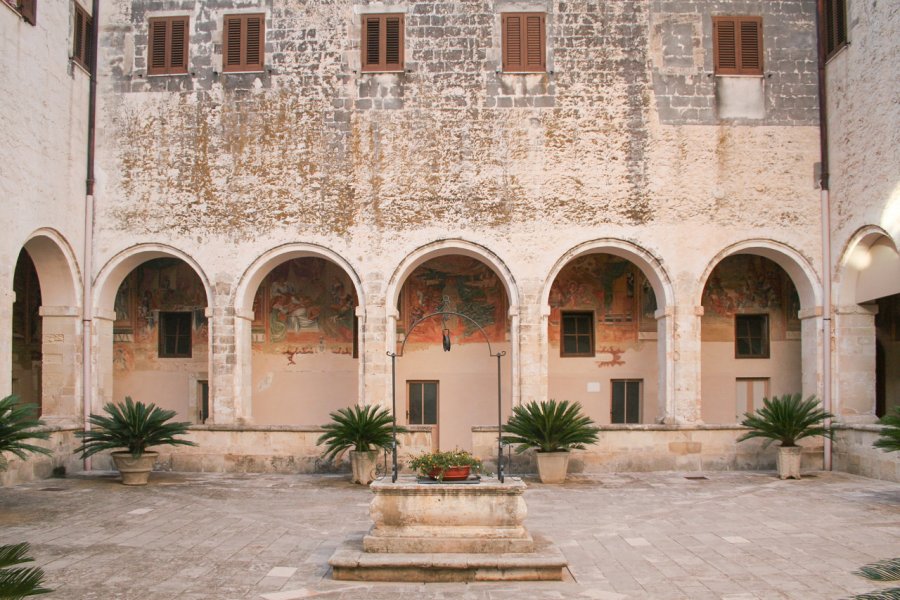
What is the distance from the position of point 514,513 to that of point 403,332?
35.5 feet

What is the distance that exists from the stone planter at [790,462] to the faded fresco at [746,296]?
448 centimetres

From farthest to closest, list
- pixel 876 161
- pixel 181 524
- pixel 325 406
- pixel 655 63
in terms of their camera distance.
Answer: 1. pixel 325 406
2. pixel 655 63
3. pixel 876 161
4. pixel 181 524

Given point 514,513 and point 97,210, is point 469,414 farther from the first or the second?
point 514,513

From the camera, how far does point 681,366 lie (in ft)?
55.1

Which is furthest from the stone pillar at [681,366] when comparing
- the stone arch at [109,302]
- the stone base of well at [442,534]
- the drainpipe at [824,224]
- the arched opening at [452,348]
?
the stone arch at [109,302]

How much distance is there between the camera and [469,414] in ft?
63.9

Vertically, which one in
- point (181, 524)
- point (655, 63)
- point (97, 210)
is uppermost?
point (655, 63)

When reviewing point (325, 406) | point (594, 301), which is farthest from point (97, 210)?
point (594, 301)

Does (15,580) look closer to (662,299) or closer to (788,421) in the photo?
(788,421)

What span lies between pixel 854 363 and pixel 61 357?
1472 centimetres

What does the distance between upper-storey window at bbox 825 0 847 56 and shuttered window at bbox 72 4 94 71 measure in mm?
14232

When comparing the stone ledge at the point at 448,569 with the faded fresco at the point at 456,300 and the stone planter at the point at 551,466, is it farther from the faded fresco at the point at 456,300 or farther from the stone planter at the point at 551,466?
the faded fresco at the point at 456,300

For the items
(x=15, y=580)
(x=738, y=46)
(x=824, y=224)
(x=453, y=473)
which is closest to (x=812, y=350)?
(x=824, y=224)

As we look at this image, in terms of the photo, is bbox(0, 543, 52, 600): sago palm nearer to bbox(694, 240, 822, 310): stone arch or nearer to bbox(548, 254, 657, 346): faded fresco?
bbox(694, 240, 822, 310): stone arch
